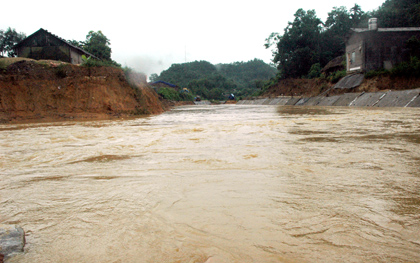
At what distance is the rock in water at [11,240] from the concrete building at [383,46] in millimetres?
24520

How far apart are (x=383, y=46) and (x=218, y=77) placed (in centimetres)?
5060

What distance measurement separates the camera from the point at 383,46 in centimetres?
2138

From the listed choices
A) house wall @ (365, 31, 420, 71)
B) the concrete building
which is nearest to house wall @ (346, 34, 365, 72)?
the concrete building

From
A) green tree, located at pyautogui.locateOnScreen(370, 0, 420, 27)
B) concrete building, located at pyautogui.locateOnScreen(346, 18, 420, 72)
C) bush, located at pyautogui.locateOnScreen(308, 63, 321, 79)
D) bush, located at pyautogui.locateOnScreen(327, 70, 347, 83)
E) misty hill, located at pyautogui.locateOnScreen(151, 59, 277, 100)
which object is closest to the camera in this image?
concrete building, located at pyautogui.locateOnScreen(346, 18, 420, 72)

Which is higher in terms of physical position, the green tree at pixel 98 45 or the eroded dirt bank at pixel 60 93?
the green tree at pixel 98 45

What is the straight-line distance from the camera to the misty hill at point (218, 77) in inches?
2537

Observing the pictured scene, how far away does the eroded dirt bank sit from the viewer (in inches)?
419

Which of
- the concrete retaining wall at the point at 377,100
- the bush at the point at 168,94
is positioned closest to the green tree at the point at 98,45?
the bush at the point at 168,94

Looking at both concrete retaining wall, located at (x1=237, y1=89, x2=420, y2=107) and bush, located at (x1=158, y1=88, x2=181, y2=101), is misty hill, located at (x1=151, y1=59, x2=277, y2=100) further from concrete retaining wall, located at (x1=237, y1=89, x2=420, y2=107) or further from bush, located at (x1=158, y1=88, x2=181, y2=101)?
concrete retaining wall, located at (x1=237, y1=89, x2=420, y2=107)

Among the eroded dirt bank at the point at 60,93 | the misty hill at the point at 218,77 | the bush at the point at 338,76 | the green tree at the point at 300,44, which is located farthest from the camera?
the misty hill at the point at 218,77

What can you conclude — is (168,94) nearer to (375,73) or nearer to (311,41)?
(311,41)

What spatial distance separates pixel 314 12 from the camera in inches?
1432

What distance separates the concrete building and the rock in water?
2452cm

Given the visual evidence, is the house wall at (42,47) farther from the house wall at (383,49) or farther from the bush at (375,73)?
the house wall at (383,49)
